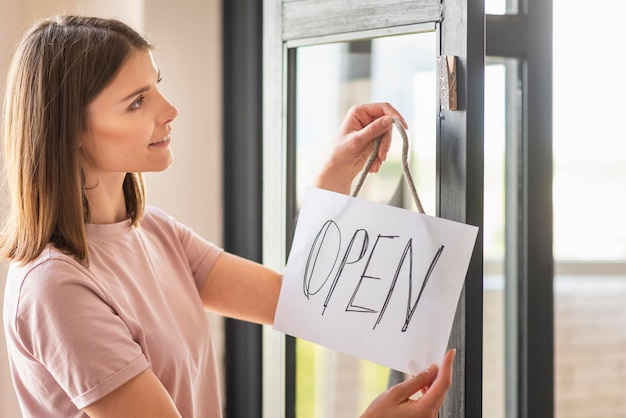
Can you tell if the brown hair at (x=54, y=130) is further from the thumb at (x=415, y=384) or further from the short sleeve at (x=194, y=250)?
the thumb at (x=415, y=384)

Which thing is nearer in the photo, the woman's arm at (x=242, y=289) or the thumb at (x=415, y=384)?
the thumb at (x=415, y=384)

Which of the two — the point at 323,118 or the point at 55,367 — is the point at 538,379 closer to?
the point at 323,118

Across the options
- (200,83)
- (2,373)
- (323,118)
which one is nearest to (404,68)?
(323,118)

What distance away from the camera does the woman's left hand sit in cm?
104

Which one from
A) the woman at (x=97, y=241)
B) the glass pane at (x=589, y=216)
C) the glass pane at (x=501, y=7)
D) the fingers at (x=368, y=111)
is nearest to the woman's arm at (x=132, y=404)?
the woman at (x=97, y=241)

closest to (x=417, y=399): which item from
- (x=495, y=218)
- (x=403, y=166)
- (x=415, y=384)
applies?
(x=415, y=384)

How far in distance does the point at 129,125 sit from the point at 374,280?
38 cm

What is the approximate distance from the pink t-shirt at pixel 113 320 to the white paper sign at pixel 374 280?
5.9 inches

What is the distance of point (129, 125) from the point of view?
1001 millimetres

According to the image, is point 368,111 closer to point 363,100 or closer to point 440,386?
point 363,100

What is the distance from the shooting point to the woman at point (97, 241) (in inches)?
35.5

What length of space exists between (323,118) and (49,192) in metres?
0.50

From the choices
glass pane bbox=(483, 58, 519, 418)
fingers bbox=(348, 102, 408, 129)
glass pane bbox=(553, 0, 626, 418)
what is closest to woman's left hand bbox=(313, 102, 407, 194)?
fingers bbox=(348, 102, 408, 129)

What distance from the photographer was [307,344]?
1.32 meters
